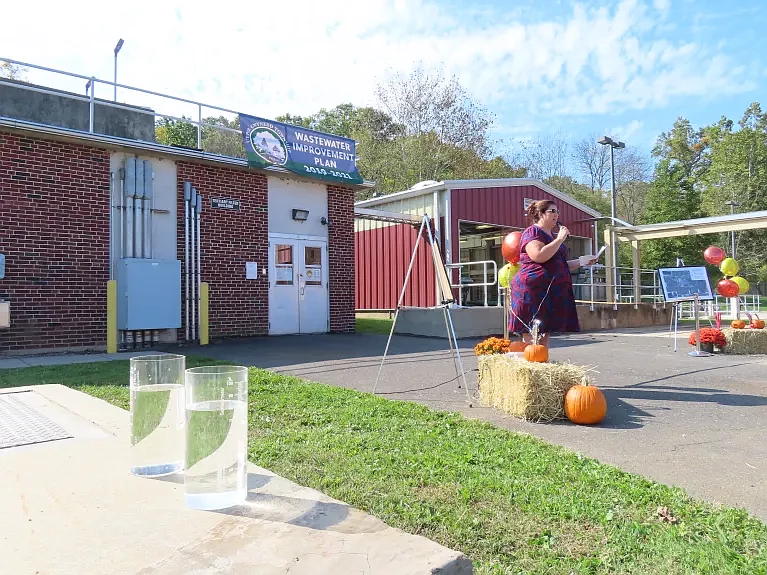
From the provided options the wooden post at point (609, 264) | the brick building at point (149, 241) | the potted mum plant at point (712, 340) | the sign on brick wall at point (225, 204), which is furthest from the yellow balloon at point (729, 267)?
the sign on brick wall at point (225, 204)

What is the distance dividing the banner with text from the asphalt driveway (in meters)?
3.67

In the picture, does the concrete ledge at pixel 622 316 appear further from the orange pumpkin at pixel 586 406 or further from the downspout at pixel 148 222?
the orange pumpkin at pixel 586 406

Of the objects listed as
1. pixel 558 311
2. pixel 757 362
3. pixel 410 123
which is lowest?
pixel 757 362

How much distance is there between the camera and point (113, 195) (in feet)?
30.8

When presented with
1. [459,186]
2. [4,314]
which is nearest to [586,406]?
[4,314]

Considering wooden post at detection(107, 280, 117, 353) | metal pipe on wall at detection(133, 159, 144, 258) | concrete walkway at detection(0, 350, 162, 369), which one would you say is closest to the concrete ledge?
metal pipe on wall at detection(133, 159, 144, 258)

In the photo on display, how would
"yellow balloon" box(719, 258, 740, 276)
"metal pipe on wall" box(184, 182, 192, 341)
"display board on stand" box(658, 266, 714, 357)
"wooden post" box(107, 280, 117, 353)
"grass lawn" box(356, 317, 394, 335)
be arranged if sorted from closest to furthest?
"wooden post" box(107, 280, 117, 353), "display board on stand" box(658, 266, 714, 357), "metal pipe on wall" box(184, 182, 192, 341), "yellow balloon" box(719, 258, 740, 276), "grass lawn" box(356, 317, 394, 335)

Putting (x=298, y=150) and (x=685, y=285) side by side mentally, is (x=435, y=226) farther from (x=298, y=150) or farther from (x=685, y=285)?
(x=685, y=285)

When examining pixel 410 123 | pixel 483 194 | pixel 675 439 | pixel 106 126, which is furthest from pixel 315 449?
pixel 410 123

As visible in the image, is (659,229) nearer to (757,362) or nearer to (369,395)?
(757,362)

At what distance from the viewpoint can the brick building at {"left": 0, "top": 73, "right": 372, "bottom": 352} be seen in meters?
8.53

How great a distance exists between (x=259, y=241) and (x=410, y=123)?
1933cm

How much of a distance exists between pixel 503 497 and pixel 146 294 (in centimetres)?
811

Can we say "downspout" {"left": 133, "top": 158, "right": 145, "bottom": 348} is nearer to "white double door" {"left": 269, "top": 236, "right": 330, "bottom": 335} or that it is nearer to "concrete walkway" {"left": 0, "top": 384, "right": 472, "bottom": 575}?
"white double door" {"left": 269, "top": 236, "right": 330, "bottom": 335}
